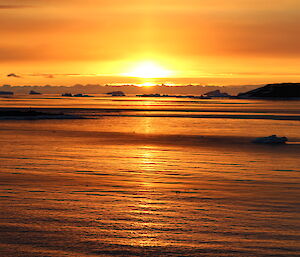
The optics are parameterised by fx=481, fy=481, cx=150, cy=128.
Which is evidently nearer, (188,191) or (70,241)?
(70,241)

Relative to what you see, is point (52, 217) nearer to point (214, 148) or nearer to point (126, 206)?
point (126, 206)

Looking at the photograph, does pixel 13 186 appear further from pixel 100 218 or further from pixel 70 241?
pixel 70 241

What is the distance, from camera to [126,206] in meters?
12.6

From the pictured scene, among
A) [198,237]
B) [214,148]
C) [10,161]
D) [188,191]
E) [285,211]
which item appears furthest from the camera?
[214,148]

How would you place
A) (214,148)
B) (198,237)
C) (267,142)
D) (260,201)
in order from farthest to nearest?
1. (267,142)
2. (214,148)
3. (260,201)
4. (198,237)

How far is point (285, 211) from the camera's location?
1209cm

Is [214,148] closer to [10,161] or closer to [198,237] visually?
[10,161]

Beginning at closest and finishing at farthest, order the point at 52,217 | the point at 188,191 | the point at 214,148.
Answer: the point at 52,217 → the point at 188,191 → the point at 214,148

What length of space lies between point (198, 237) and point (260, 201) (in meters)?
4.00

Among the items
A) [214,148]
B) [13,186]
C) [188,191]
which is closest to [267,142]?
[214,148]

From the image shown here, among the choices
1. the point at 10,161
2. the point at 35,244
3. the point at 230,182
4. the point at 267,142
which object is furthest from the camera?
the point at 267,142

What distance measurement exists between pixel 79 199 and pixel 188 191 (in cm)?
339

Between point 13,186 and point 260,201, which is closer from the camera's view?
point 260,201

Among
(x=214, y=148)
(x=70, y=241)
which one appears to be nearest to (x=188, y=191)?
(x=70, y=241)
